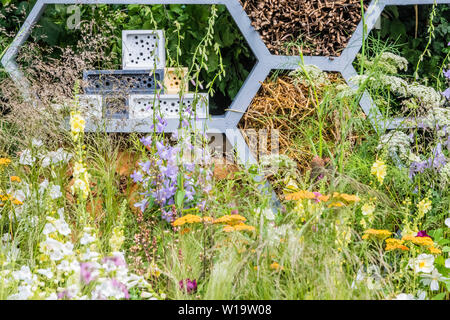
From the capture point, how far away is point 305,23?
4.01m

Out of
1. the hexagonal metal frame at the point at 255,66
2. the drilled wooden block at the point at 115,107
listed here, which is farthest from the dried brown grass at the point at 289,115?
the drilled wooden block at the point at 115,107

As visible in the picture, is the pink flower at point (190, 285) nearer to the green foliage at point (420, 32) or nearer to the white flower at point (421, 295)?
the white flower at point (421, 295)

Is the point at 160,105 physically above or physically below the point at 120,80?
below

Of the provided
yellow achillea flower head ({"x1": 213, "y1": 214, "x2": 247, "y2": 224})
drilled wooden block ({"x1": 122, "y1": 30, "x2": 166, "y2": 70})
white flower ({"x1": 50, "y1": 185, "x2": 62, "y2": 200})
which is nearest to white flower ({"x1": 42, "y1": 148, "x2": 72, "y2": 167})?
white flower ({"x1": 50, "y1": 185, "x2": 62, "y2": 200})

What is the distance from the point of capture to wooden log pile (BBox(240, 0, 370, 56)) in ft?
13.0

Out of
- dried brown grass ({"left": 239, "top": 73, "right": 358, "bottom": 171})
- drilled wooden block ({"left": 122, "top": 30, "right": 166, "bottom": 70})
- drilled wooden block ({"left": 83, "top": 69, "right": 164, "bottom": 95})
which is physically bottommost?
dried brown grass ({"left": 239, "top": 73, "right": 358, "bottom": 171})

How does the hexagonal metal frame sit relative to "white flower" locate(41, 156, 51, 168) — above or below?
above

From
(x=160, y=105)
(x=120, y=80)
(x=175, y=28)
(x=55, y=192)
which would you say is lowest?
(x=55, y=192)

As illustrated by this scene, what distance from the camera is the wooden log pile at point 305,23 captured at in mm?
3967

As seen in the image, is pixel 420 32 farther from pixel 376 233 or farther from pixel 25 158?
pixel 25 158

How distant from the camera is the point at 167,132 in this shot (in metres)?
3.90

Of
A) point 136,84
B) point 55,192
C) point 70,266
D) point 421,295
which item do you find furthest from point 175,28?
point 70,266

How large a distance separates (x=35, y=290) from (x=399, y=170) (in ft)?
7.13

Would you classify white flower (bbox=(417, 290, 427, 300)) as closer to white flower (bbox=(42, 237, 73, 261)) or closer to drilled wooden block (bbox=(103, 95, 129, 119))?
white flower (bbox=(42, 237, 73, 261))
